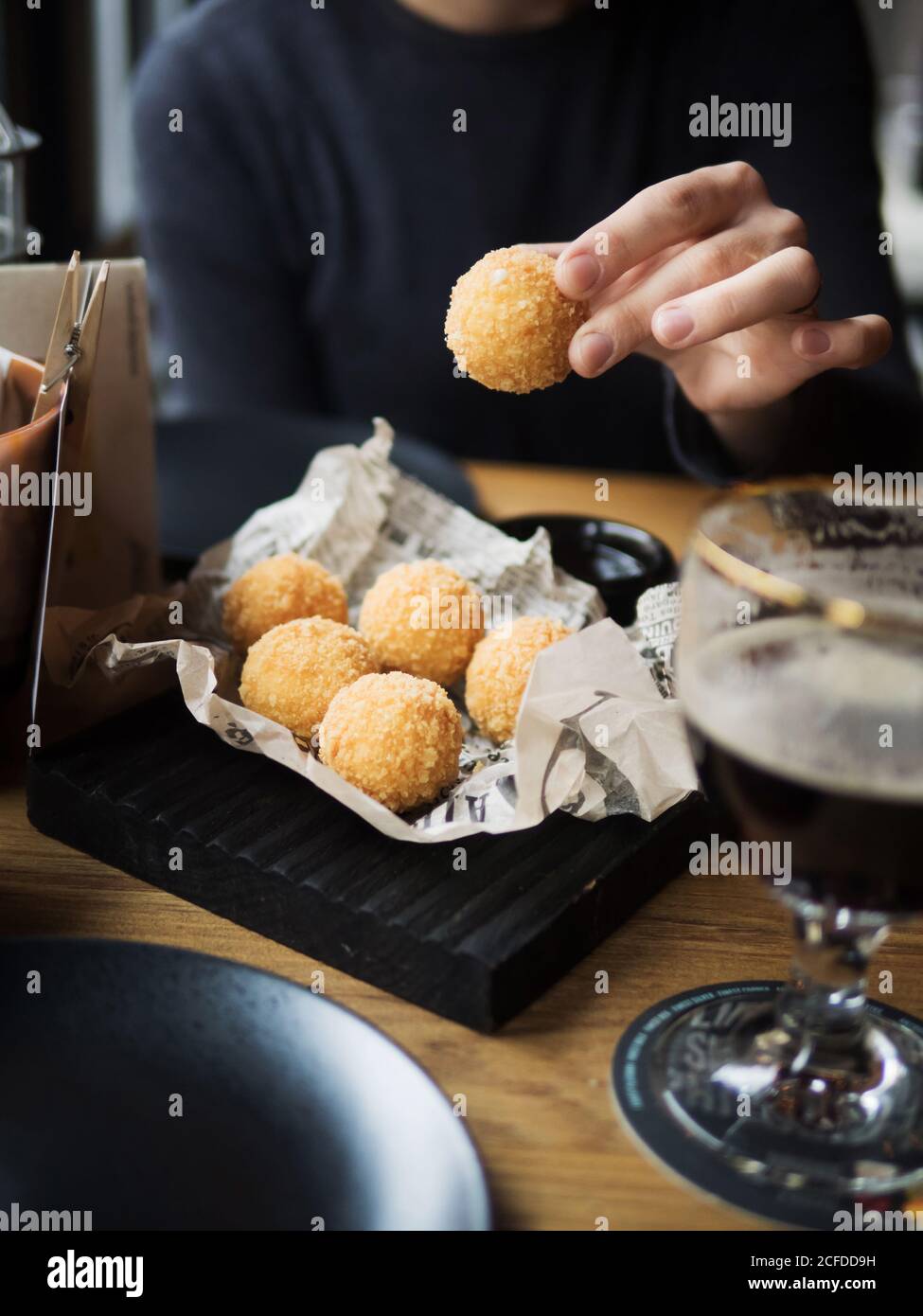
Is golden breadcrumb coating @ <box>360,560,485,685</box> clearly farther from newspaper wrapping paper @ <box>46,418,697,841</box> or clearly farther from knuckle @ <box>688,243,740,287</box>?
knuckle @ <box>688,243,740,287</box>

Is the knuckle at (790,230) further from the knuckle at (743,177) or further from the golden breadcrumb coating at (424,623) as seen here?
the golden breadcrumb coating at (424,623)

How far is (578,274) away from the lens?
908mm

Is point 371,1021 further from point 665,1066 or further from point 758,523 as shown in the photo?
point 758,523

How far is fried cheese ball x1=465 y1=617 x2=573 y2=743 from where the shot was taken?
93 centimetres

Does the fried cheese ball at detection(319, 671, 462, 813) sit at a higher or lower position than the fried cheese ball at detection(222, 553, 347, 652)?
lower

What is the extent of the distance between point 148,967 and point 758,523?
1.38ft

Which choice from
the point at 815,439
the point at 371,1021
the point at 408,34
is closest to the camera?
the point at 371,1021

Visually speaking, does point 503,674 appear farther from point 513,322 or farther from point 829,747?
point 829,747

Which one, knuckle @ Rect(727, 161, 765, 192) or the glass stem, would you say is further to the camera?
knuckle @ Rect(727, 161, 765, 192)

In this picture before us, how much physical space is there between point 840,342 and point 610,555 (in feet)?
0.91

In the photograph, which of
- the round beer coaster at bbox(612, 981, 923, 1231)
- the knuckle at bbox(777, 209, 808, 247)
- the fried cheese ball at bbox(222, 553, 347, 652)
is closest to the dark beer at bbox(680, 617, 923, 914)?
the round beer coaster at bbox(612, 981, 923, 1231)

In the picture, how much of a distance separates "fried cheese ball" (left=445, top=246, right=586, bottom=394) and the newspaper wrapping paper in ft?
0.68
